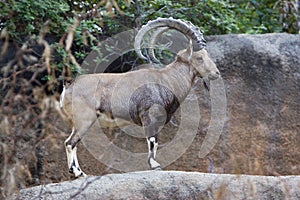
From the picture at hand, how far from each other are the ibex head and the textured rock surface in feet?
4.33

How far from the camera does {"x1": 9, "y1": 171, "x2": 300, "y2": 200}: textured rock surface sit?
530cm

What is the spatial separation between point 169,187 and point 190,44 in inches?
62.3

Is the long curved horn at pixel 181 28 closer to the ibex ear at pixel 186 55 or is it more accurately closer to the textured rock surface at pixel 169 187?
the ibex ear at pixel 186 55

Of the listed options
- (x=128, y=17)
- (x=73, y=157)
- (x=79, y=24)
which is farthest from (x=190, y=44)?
(x=128, y=17)

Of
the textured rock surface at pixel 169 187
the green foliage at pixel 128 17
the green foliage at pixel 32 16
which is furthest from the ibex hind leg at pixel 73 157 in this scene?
the green foliage at pixel 32 16

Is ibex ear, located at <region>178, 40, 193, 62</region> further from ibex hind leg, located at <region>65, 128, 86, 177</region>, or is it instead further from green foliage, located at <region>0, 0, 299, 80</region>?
ibex hind leg, located at <region>65, 128, 86, 177</region>

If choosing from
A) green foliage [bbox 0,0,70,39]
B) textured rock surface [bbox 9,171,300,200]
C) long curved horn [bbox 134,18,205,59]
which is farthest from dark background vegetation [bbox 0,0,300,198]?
textured rock surface [bbox 9,171,300,200]

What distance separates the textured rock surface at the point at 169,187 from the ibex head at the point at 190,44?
132 cm

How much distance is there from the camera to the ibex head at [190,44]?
6309mm

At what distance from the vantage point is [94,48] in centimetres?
720

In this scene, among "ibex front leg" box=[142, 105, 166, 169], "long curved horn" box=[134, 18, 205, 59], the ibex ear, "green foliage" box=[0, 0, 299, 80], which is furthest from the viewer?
"green foliage" box=[0, 0, 299, 80]

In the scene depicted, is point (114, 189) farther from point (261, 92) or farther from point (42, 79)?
point (261, 92)

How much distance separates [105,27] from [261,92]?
204cm

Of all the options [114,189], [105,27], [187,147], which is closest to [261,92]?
[187,147]
